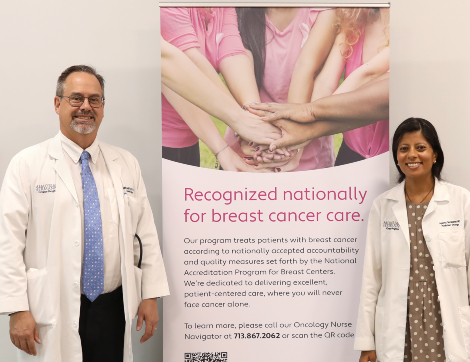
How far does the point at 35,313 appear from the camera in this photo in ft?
6.30

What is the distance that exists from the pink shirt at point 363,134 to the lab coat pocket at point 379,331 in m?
0.80

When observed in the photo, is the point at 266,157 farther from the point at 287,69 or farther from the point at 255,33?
the point at 255,33

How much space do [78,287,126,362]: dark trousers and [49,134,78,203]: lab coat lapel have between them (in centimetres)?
47

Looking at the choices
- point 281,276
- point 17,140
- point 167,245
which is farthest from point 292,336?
point 17,140

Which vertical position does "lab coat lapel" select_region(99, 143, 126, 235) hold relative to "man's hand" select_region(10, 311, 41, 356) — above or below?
Result: above

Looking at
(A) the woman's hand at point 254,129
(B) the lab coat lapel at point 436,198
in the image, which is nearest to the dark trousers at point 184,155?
(A) the woman's hand at point 254,129

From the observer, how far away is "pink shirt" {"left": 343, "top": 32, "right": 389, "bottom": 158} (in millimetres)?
2336

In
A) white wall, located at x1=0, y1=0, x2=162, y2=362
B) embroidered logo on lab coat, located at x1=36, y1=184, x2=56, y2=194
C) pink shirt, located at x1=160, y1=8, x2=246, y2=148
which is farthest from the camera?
white wall, located at x1=0, y1=0, x2=162, y2=362

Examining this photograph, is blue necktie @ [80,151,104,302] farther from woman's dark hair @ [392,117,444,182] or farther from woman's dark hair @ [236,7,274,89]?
woman's dark hair @ [392,117,444,182]

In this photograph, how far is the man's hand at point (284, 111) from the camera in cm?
232

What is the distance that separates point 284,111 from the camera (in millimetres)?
2324

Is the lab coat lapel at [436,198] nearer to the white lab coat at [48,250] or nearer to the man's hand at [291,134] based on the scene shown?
the man's hand at [291,134]

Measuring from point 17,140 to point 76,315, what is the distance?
4.18 ft

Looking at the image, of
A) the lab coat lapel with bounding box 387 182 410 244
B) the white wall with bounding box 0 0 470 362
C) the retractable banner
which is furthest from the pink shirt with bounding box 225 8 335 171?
the white wall with bounding box 0 0 470 362
